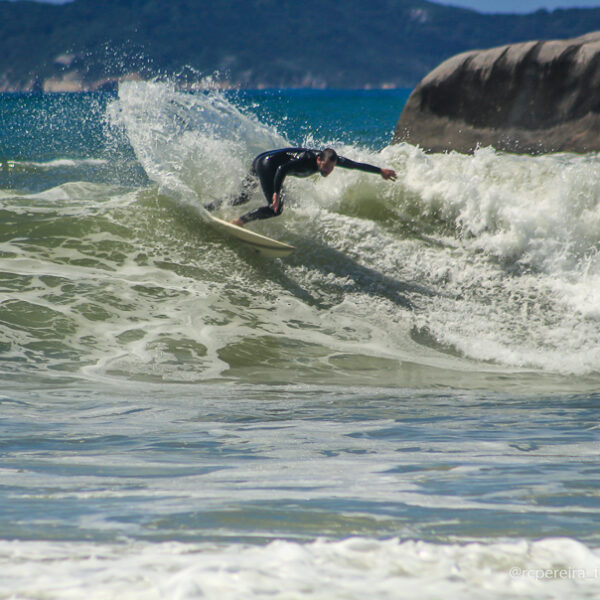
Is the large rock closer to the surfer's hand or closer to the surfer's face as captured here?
the surfer's face

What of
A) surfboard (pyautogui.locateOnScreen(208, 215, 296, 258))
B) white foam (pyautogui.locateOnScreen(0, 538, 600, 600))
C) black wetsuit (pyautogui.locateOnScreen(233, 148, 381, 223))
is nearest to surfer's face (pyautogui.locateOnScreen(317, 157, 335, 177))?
black wetsuit (pyautogui.locateOnScreen(233, 148, 381, 223))

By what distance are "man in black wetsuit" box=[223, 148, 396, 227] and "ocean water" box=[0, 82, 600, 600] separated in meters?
0.48

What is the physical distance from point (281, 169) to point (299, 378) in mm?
3108

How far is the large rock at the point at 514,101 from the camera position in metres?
11.0

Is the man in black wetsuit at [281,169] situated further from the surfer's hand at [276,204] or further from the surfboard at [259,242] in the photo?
the surfboard at [259,242]

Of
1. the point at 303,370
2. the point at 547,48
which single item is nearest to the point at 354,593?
the point at 303,370

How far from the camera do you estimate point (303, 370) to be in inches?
233

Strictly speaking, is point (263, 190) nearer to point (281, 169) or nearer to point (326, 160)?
point (281, 169)

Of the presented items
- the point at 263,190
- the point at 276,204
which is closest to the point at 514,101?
the point at 263,190

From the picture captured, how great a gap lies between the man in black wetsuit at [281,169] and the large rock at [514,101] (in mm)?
4346

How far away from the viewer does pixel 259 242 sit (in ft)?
25.5

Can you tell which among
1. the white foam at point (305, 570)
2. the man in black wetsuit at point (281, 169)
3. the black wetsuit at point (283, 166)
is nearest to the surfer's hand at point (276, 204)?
the man in black wetsuit at point (281, 169)

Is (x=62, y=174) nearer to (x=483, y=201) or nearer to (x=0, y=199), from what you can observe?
(x=0, y=199)

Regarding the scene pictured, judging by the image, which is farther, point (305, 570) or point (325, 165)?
point (325, 165)
